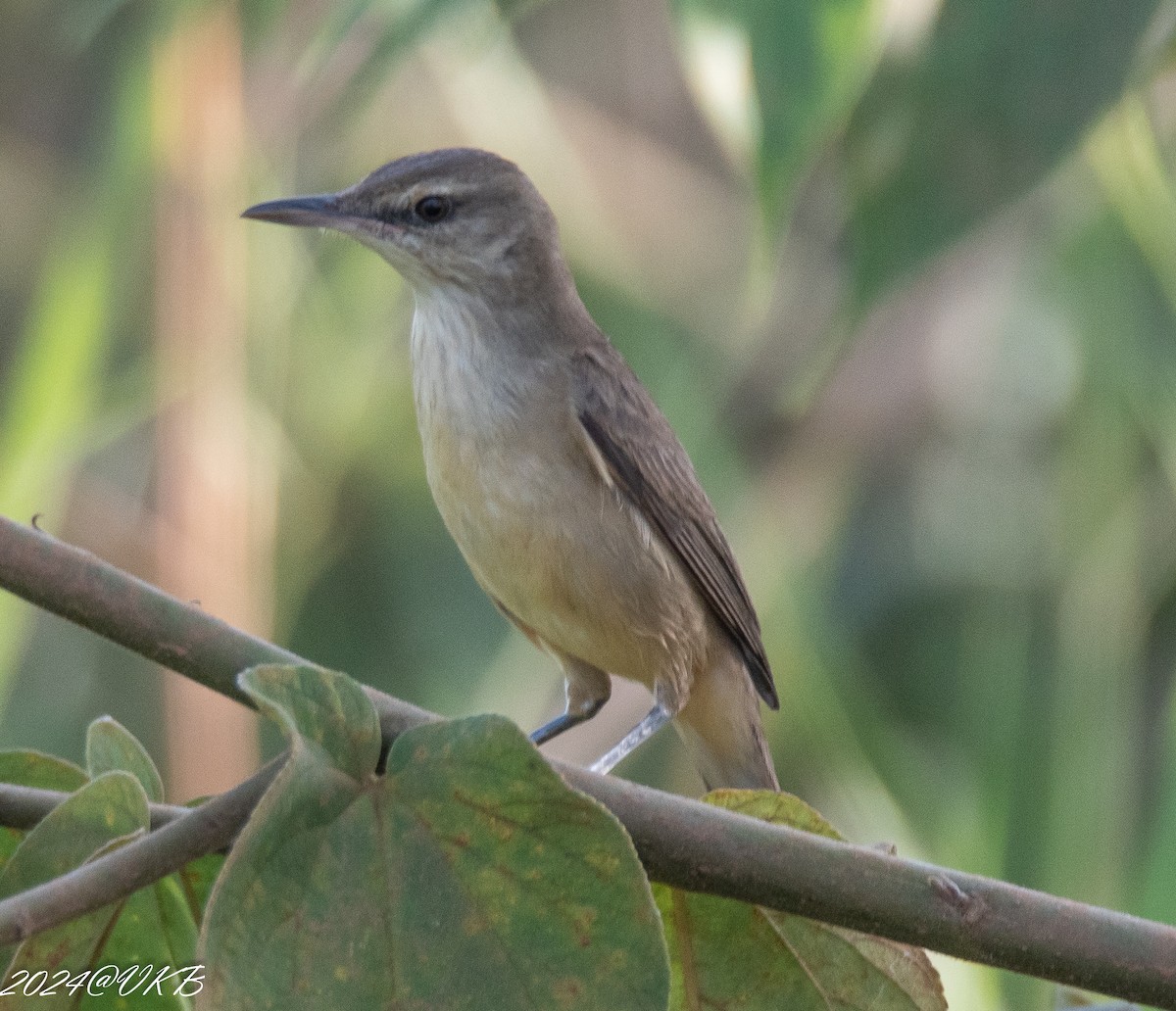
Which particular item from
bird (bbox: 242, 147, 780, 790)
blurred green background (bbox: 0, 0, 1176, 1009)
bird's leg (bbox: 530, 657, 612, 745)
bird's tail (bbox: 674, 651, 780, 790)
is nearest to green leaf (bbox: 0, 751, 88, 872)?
blurred green background (bbox: 0, 0, 1176, 1009)

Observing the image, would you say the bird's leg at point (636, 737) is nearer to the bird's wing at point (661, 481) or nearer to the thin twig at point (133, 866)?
the bird's wing at point (661, 481)

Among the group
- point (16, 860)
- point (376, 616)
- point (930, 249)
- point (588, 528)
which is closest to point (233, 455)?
point (376, 616)

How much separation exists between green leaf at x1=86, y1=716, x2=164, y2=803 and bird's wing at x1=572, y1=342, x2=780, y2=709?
1649 mm

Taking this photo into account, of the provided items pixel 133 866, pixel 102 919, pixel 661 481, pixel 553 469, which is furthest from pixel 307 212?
pixel 133 866

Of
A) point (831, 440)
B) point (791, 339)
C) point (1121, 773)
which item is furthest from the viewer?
point (831, 440)

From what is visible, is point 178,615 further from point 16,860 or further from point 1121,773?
point 1121,773

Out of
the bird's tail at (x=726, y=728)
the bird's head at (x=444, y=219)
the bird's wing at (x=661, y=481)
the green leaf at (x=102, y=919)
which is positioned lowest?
the bird's tail at (x=726, y=728)

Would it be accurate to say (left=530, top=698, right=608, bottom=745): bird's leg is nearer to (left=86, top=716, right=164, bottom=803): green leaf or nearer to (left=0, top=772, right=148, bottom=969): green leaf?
(left=86, top=716, right=164, bottom=803): green leaf

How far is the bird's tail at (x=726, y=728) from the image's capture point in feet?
11.1

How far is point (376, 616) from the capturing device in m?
5.88

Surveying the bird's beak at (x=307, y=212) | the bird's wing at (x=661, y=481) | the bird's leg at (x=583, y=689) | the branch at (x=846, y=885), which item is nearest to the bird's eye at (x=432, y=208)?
the bird's beak at (x=307, y=212)

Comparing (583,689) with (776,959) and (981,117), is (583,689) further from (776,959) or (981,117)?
(776,959)

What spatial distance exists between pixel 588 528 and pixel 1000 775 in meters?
1.70

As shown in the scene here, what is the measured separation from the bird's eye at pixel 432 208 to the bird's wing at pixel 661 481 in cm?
39
